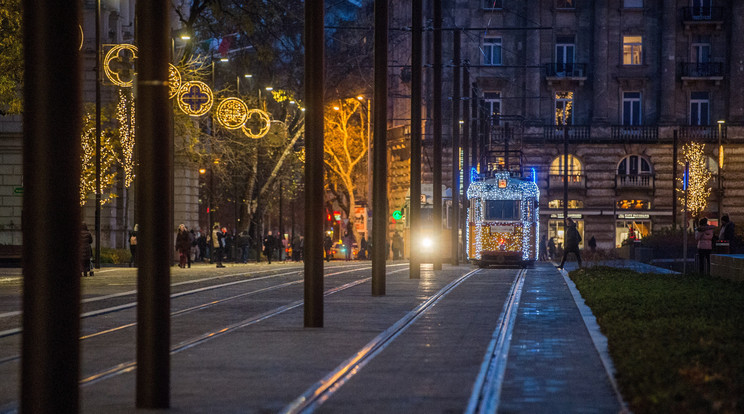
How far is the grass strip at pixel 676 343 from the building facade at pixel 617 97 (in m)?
49.6

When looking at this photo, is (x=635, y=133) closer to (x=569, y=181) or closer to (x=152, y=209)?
(x=569, y=181)

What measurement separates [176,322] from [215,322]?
56 cm

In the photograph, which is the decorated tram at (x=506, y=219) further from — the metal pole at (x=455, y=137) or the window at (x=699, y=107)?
the window at (x=699, y=107)

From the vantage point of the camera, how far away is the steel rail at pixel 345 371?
32.6 feet

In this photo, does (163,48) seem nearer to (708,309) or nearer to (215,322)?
(215,322)

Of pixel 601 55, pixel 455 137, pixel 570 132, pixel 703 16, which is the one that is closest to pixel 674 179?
pixel 570 132

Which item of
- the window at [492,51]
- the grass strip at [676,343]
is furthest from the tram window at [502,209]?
the window at [492,51]

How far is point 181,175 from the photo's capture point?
60688mm

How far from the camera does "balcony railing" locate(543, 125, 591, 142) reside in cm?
7538

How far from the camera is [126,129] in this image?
49.2m

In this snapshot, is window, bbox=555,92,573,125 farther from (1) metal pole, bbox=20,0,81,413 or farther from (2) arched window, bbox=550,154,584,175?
(1) metal pole, bbox=20,0,81,413

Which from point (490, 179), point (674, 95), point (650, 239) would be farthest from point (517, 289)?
point (674, 95)

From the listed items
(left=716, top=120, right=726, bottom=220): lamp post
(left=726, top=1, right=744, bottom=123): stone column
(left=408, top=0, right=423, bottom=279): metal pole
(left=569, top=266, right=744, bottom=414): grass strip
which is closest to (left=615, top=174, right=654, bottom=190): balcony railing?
(left=716, top=120, right=726, bottom=220): lamp post

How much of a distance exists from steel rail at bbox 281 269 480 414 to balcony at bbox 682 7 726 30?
59252 mm
